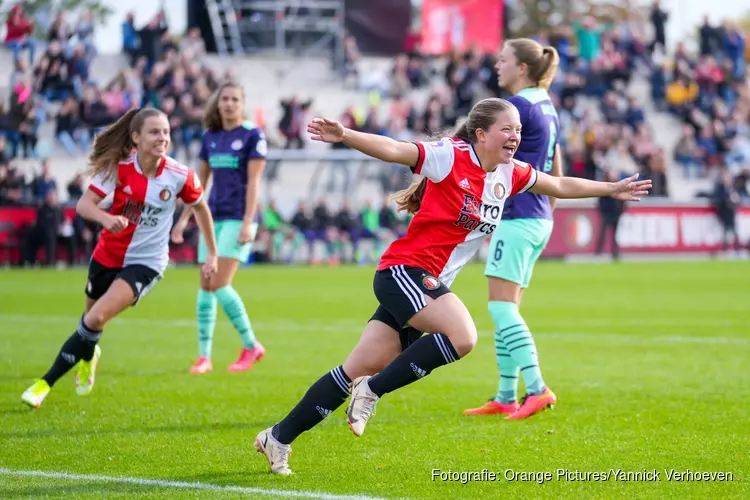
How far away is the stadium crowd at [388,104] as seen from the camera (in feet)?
91.6

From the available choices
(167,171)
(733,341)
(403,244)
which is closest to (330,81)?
(733,341)

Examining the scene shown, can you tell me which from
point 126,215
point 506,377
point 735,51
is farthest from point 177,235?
point 735,51

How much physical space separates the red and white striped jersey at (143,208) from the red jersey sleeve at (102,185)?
95 millimetres

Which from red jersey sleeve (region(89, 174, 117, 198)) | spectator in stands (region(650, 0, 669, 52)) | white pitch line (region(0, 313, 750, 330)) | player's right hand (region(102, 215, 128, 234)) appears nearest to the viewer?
player's right hand (region(102, 215, 128, 234))

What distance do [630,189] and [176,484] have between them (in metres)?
2.96

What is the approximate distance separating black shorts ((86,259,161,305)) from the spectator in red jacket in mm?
22728

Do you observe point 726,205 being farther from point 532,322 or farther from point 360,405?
point 360,405

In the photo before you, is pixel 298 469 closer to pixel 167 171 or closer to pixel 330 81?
pixel 167 171

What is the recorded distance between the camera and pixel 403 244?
594 centimetres

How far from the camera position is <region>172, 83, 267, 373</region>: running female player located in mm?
10047

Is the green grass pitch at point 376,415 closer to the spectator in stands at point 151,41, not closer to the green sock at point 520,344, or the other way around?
the green sock at point 520,344

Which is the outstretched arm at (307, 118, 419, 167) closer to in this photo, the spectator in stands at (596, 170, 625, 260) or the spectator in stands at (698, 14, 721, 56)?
the spectator in stands at (596, 170, 625, 260)

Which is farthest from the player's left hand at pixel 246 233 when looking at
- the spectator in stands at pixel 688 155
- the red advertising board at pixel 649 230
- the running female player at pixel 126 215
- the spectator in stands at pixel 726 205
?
the spectator in stands at pixel 688 155

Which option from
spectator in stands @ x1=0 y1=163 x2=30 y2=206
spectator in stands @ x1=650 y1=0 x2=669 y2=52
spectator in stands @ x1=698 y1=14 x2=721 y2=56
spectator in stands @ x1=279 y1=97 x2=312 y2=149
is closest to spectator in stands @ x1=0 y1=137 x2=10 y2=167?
spectator in stands @ x1=0 y1=163 x2=30 y2=206
